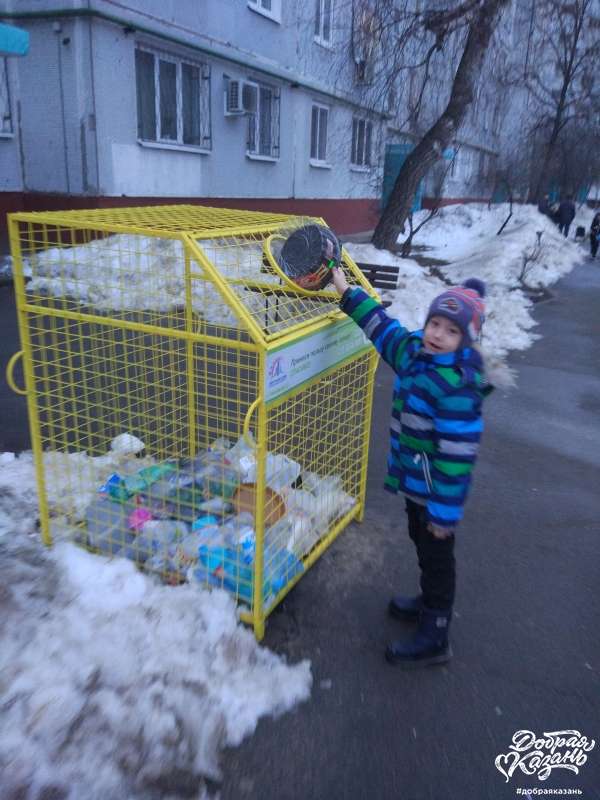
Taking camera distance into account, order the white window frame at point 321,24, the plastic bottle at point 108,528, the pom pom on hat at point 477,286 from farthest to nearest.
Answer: the white window frame at point 321,24 < the plastic bottle at point 108,528 < the pom pom on hat at point 477,286

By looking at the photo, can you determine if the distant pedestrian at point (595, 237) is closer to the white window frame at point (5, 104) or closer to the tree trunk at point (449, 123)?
the tree trunk at point (449, 123)

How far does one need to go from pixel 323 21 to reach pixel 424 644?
57.2ft

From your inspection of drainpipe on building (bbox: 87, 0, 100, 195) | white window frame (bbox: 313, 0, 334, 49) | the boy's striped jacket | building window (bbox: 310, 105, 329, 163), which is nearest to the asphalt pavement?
A: the boy's striped jacket

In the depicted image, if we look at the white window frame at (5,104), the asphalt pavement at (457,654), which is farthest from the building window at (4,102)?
the asphalt pavement at (457,654)

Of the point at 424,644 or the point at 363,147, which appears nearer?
the point at 424,644

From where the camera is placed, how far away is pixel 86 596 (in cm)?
279

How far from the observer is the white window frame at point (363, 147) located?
764 inches

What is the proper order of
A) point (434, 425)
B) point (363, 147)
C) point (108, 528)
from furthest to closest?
point (363, 147)
point (108, 528)
point (434, 425)

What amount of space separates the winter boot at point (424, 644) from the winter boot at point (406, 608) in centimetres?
25

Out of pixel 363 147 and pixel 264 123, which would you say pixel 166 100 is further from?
pixel 363 147

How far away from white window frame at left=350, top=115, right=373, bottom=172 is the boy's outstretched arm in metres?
17.8

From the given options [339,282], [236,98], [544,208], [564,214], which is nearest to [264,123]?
[236,98]

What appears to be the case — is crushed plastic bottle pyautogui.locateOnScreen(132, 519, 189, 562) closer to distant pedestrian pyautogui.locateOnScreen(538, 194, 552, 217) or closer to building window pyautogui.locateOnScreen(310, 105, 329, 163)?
building window pyautogui.locateOnScreen(310, 105, 329, 163)

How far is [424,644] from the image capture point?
271 cm
